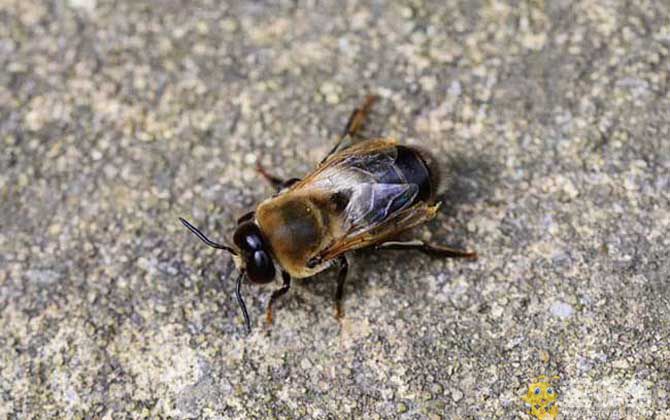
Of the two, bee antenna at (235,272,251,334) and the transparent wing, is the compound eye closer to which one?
bee antenna at (235,272,251,334)

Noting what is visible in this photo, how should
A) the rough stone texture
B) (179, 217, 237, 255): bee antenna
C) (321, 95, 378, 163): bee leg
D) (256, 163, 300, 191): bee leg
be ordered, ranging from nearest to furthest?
the rough stone texture → (179, 217, 237, 255): bee antenna → (256, 163, 300, 191): bee leg → (321, 95, 378, 163): bee leg

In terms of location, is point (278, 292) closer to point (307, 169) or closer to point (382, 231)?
point (382, 231)

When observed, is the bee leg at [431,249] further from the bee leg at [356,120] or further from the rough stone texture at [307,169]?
the bee leg at [356,120]

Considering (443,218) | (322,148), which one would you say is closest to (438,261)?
(443,218)

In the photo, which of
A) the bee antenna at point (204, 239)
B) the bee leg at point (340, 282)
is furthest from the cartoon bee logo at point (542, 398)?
the bee antenna at point (204, 239)

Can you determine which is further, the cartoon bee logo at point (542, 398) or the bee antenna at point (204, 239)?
the bee antenna at point (204, 239)

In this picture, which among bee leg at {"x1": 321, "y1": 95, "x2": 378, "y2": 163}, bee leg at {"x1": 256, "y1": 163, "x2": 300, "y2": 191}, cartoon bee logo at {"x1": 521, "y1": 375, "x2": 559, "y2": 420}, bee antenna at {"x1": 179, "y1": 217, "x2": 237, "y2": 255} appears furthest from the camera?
bee leg at {"x1": 321, "y1": 95, "x2": 378, "y2": 163}

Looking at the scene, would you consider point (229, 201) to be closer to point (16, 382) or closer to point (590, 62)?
point (16, 382)

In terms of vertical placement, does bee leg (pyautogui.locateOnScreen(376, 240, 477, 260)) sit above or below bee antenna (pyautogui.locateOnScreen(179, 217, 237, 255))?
below

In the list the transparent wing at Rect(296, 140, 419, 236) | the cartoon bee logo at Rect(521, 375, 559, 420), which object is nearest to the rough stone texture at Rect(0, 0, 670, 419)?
the cartoon bee logo at Rect(521, 375, 559, 420)
